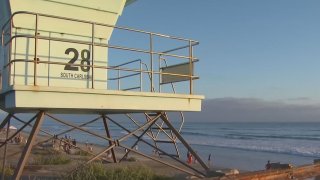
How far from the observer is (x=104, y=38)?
9.05m

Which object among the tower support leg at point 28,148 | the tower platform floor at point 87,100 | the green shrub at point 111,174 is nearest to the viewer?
the tower platform floor at point 87,100

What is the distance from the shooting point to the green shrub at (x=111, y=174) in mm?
10133

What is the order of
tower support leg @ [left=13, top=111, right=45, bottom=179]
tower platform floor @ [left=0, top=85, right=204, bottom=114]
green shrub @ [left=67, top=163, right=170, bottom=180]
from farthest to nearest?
green shrub @ [left=67, top=163, right=170, bottom=180], tower support leg @ [left=13, top=111, right=45, bottom=179], tower platform floor @ [left=0, top=85, right=204, bottom=114]

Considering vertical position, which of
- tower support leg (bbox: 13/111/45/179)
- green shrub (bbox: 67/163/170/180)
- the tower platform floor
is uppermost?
the tower platform floor

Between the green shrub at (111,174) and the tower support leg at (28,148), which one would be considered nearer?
the tower support leg at (28,148)

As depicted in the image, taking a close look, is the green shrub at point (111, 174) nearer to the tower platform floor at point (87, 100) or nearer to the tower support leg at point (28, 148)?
the tower platform floor at point (87, 100)

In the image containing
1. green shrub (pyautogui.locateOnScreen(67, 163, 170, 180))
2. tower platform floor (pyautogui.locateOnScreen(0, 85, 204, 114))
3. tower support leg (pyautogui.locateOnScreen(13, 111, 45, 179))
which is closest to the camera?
tower platform floor (pyautogui.locateOnScreen(0, 85, 204, 114))

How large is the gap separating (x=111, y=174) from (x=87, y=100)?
3.38 meters

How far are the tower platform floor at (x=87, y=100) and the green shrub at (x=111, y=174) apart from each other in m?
2.32

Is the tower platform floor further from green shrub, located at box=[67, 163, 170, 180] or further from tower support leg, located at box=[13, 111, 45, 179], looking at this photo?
green shrub, located at box=[67, 163, 170, 180]

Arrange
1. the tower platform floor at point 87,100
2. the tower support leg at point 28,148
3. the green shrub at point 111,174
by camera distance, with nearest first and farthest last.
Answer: the tower platform floor at point 87,100 < the tower support leg at point 28,148 < the green shrub at point 111,174

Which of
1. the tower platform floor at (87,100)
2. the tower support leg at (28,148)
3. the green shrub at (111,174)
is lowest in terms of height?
the green shrub at (111,174)

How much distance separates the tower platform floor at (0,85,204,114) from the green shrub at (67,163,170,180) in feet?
7.61

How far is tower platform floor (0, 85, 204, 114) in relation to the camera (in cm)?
693
